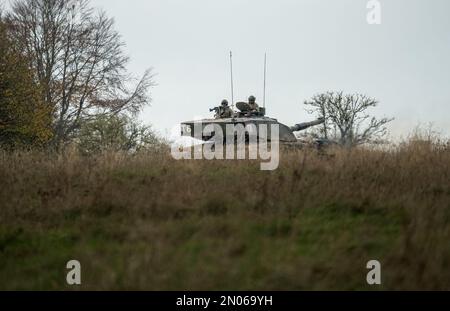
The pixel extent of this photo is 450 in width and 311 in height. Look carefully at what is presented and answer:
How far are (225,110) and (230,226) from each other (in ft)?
35.6

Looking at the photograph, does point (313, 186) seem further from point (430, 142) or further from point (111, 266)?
point (430, 142)

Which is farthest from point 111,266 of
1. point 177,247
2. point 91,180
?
point 91,180

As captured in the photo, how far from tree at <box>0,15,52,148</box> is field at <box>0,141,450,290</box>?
11.9 metres

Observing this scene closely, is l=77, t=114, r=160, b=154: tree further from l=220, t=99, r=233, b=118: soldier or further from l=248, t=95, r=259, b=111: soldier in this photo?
l=248, t=95, r=259, b=111: soldier

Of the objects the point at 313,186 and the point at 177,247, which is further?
the point at 313,186

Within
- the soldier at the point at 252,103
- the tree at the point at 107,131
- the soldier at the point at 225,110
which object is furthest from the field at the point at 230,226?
the tree at the point at 107,131

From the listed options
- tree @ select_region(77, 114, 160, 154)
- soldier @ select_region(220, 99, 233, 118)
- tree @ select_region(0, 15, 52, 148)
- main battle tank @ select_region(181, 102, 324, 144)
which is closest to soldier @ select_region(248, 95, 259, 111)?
main battle tank @ select_region(181, 102, 324, 144)

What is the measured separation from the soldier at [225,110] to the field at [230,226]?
7.02 meters

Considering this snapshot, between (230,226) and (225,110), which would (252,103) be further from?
(230,226)

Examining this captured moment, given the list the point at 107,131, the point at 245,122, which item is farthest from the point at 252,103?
the point at 107,131

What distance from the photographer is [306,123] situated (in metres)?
16.9
